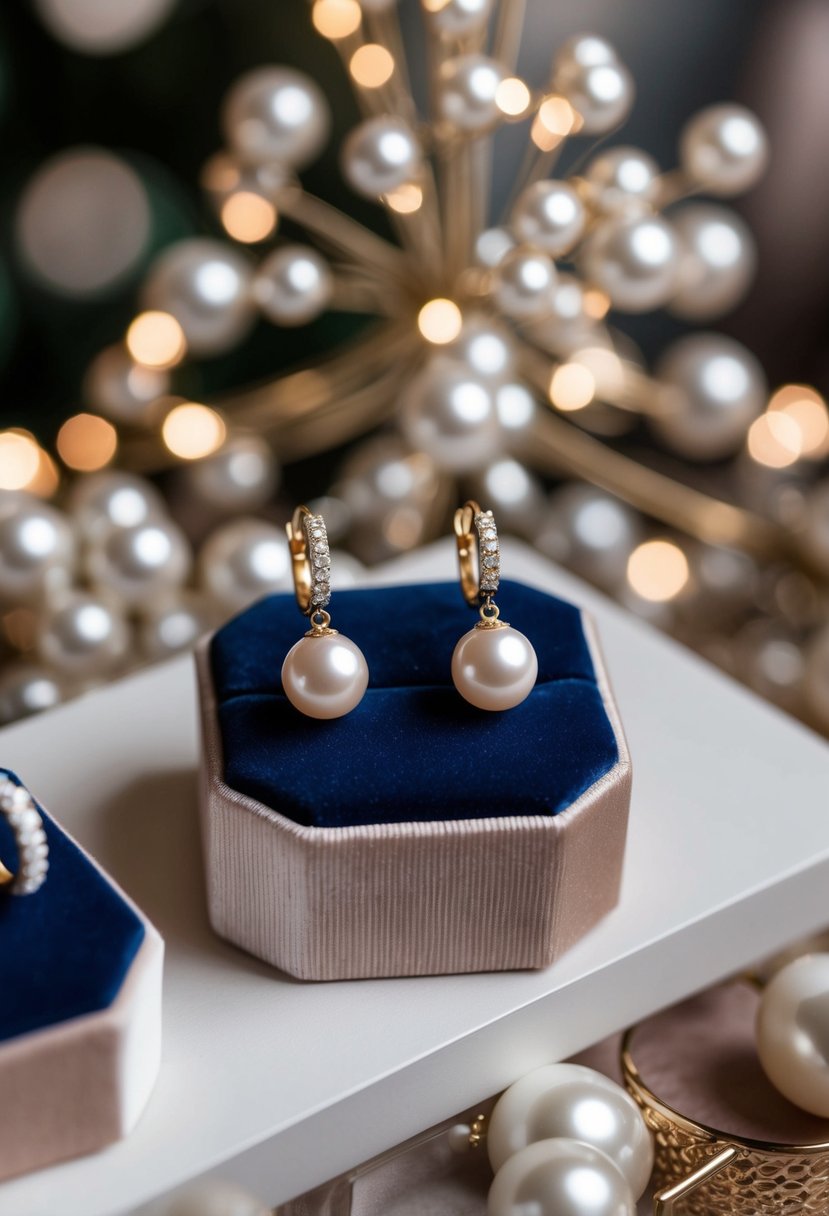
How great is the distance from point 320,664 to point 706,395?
2.21ft

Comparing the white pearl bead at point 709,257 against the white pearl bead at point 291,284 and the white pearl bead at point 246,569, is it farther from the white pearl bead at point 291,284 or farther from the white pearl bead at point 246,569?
the white pearl bead at point 246,569

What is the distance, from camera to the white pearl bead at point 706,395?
4.29ft

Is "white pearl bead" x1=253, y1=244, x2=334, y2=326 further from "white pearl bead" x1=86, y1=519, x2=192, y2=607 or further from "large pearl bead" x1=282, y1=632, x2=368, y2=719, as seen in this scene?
"large pearl bead" x1=282, y1=632, x2=368, y2=719

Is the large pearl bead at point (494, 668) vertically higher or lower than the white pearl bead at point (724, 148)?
lower

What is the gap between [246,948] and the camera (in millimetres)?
801

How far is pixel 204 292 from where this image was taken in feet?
3.96

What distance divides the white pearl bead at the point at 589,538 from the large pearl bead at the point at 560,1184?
0.73 m

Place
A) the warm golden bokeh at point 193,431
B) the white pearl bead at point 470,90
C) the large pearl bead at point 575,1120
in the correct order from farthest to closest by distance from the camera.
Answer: the warm golden bokeh at point 193,431
the white pearl bead at point 470,90
the large pearl bead at point 575,1120

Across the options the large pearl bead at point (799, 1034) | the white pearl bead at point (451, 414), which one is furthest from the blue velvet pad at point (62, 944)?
the white pearl bead at point (451, 414)

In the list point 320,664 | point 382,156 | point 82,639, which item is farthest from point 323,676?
point 382,156

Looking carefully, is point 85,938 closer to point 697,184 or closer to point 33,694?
point 33,694

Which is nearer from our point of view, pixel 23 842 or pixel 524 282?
pixel 23 842

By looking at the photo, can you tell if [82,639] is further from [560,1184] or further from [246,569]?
[560,1184]

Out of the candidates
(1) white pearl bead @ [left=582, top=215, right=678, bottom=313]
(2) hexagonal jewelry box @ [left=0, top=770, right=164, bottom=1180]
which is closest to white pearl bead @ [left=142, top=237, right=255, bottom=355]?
(1) white pearl bead @ [left=582, top=215, right=678, bottom=313]
